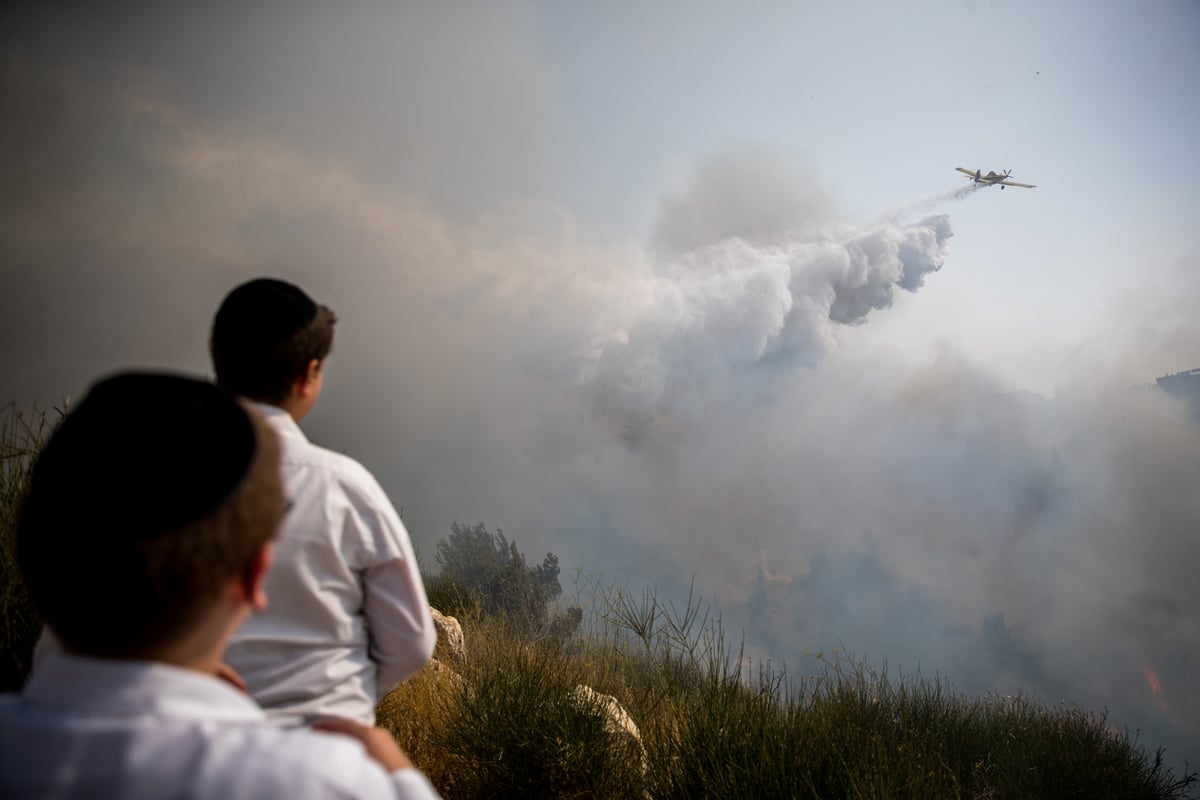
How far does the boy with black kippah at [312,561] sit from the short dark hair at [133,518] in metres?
0.85

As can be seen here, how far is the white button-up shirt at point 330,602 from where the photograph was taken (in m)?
1.82

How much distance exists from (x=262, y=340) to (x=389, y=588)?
84cm

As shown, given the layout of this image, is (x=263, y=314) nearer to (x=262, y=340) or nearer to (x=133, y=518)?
(x=262, y=340)

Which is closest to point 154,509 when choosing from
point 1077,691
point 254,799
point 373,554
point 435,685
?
point 254,799

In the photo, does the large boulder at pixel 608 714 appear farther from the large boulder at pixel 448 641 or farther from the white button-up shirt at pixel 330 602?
the white button-up shirt at pixel 330 602

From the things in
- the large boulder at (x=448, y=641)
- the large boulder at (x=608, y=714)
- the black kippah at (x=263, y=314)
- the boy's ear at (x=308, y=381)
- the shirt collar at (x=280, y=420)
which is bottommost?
the large boulder at (x=448, y=641)

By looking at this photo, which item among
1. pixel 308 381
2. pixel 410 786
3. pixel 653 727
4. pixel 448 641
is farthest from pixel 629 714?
pixel 410 786

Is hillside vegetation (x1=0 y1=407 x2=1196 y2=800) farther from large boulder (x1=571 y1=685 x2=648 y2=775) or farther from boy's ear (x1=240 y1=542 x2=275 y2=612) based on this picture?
boy's ear (x1=240 y1=542 x2=275 y2=612)

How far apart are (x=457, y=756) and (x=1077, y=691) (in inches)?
8203

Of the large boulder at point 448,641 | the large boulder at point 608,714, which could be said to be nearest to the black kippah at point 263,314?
the large boulder at point 608,714

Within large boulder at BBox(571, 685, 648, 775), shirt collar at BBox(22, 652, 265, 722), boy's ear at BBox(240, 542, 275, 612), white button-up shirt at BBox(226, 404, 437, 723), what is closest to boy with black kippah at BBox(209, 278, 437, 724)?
white button-up shirt at BBox(226, 404, 437, 723)

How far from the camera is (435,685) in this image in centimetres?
561

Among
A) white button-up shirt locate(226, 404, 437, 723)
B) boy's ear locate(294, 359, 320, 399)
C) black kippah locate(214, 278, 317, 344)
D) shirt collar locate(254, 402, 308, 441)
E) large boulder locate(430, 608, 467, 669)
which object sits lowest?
large boulder locate(430, 608, 467, 669)

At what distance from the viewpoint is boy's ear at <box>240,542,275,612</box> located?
1.08 metres
